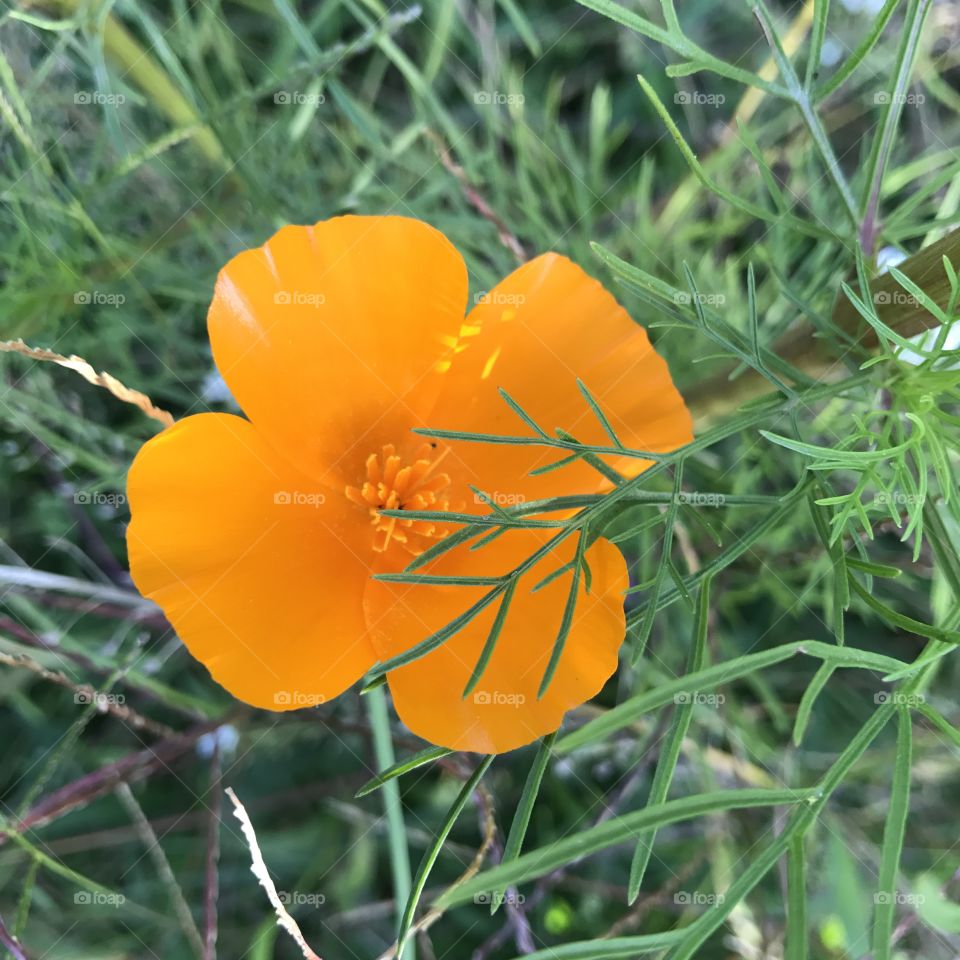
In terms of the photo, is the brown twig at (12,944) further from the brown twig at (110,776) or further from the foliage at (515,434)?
the brown twig at (110,776)

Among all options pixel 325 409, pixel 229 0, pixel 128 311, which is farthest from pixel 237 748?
pixel 229 0

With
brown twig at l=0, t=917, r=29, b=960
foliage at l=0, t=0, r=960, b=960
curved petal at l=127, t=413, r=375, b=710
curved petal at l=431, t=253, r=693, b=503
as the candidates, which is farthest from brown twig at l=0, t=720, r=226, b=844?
curved petal at l=431, t=253, r=693, b=503

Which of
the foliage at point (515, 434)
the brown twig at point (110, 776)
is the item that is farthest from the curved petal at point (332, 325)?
the brown twig at point (110, 776)

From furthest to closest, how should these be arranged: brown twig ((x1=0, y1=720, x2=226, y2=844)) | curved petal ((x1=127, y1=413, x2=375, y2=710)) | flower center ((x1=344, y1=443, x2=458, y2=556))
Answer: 1. brown twig ((x1=0, y1=720, x2=226, y2=844))
2. flower center ((x1=344, y1=443, x2=458, y2=556))
3. curved petal ((x1=127, y1=413, x2=375, y2=710))

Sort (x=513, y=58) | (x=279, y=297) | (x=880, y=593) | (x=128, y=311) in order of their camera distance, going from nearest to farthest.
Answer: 1. (x=279, y=297)
2. (x=128, y=311)
3. (x=880, y=593)
4. (x=513, y=58)

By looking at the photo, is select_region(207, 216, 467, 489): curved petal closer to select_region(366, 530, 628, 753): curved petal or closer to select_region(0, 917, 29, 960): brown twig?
select_region(366, 530, 628, 753): curved petal

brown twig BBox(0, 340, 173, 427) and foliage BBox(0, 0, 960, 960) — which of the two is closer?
brown twig BBox(0, 340, 173, 427)

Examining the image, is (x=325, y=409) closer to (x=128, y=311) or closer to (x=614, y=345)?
(x=614, y=345)
